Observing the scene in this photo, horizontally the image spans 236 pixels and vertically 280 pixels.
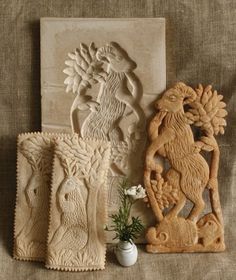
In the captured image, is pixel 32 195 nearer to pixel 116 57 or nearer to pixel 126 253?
pixel 126 253

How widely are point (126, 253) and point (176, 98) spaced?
51cm

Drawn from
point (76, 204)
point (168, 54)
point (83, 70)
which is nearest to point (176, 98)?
point (168, 54)

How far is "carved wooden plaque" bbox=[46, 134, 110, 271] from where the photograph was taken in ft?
4.47

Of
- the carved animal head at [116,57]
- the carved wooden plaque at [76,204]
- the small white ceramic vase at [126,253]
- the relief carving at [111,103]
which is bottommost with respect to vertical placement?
the small white ceramic vase at [126,253]

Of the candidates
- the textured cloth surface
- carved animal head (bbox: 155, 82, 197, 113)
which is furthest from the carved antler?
carved animal head (bbox: 155, 82, 197, 113)

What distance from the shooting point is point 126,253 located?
1.34 meters

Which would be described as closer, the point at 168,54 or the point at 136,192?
the point at 136,192

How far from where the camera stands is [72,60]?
1.43 metres

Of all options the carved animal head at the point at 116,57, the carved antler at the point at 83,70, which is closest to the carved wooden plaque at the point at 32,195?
the carved antler at the point at 83,70

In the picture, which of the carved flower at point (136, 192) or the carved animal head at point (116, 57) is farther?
the carved animal head at point (116, 57)

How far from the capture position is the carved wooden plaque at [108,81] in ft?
4.63

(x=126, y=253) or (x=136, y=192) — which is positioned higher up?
(x=136, y=192)

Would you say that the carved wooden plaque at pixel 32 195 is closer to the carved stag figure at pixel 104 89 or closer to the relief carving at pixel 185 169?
the carved stag figure at pixel 104 89

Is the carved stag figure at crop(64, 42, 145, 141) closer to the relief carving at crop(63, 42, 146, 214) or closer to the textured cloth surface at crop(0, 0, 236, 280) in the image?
the relief carving at crop(63, 42, 146, 214)
